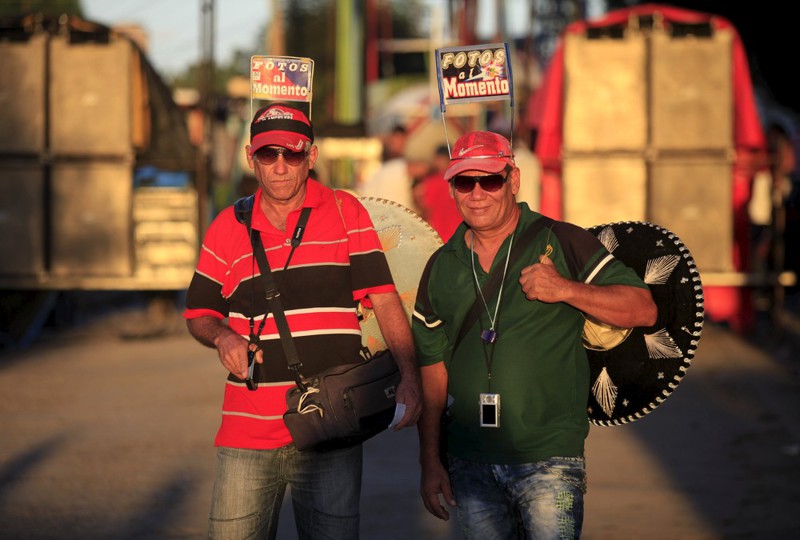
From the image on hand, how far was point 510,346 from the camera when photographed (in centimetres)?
422

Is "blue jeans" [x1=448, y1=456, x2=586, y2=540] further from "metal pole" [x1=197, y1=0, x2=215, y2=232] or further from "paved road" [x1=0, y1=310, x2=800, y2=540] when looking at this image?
"metal pole" [x1=197, y1=0, x2=215, y2=232]

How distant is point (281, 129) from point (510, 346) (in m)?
1.05

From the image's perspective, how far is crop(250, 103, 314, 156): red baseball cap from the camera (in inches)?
177

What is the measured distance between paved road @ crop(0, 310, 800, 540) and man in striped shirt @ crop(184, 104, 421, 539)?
261 cm

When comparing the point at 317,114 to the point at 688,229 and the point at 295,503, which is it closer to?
the point at 688,229

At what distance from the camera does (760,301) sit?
20.5 m

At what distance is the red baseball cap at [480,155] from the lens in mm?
4320

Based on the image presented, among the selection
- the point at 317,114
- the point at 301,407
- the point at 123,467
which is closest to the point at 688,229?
the point at 123,467

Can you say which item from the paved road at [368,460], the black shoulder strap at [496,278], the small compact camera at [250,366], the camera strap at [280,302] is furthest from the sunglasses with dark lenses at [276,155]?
the paved road at [368,460]


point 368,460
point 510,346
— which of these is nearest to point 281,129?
point 510,346

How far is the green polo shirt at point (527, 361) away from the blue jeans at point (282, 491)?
391mm

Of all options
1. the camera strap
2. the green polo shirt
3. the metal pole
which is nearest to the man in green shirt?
the green polo shirt

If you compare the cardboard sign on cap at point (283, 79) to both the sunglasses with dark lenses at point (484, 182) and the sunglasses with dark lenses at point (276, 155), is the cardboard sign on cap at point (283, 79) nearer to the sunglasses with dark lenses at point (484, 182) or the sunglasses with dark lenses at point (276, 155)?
the sunglasses with dark lenses at point (276, 155)

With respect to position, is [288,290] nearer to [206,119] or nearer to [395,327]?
[395,327]
